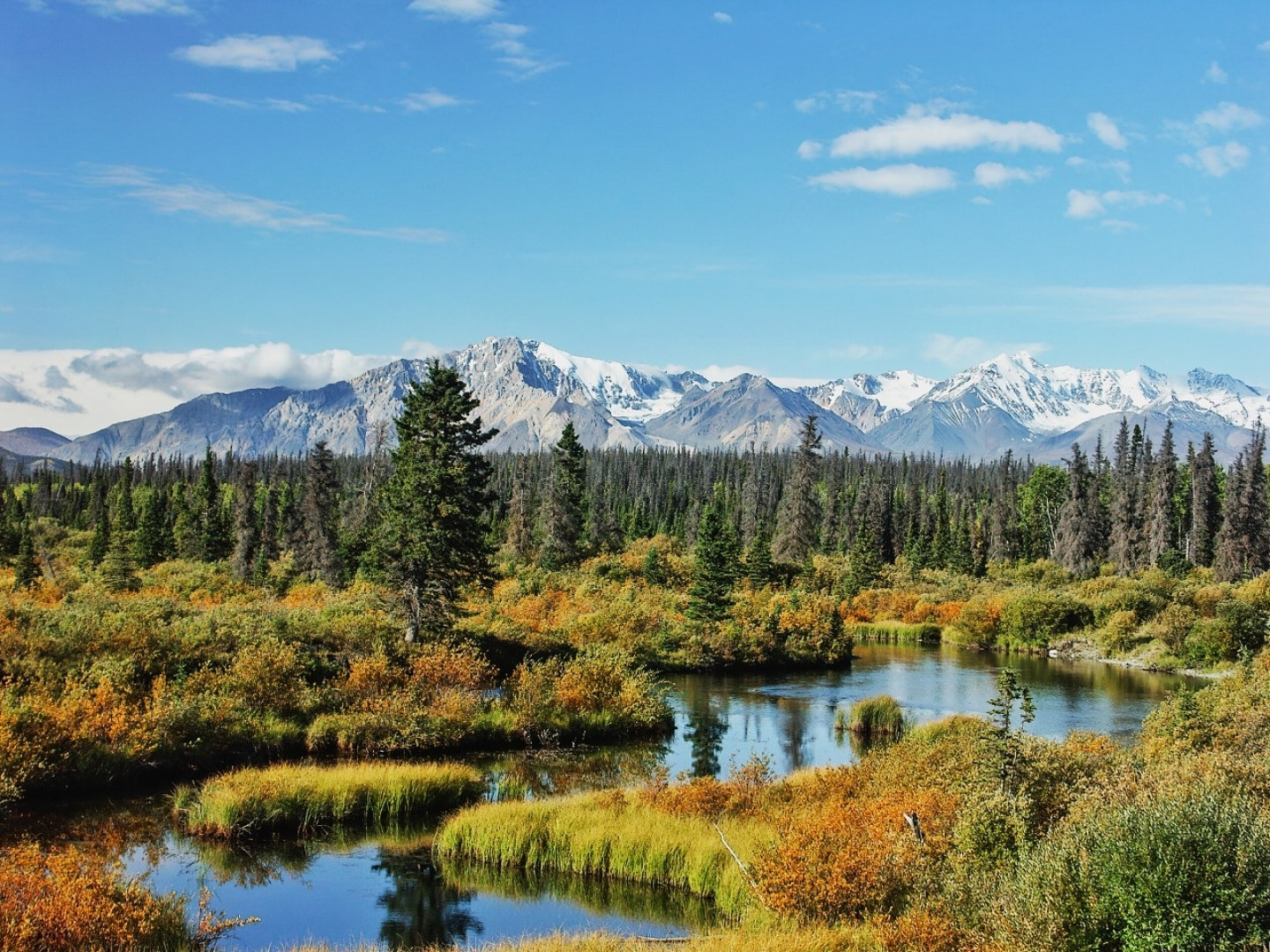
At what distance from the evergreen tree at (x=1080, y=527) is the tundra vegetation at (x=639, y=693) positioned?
31.8ft

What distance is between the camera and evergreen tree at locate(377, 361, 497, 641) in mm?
46281

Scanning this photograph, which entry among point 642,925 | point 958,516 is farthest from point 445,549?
point 958,516

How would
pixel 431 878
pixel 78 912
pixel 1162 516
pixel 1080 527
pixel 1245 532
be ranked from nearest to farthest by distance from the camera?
pixel 78 912 → pixel 431 878 → pixel 1245 532 → pixel 1162 516 → pixel 1080 527

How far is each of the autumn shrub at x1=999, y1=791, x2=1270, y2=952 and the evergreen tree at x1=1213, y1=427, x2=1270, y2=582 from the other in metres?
93.8

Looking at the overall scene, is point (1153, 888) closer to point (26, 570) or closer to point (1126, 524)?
point (26, 570)

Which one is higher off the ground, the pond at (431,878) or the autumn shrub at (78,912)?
the autumn shrub at (78,912)

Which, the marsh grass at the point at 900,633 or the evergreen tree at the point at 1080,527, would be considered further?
the evergreen tree at the point at 1080,527

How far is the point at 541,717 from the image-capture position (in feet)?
132

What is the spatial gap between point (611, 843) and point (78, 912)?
1208 cm

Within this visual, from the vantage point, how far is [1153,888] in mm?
13164

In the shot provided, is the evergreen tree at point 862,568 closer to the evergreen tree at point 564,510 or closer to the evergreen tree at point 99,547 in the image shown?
the evergreen tree at point 564,510

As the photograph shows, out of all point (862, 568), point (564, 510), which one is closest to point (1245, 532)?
point (862, 568)

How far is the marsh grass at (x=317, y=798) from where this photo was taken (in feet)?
87.4

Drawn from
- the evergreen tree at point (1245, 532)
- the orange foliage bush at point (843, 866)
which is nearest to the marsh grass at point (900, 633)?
the evergreen tree at point (1245, 532)
